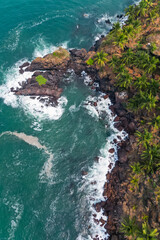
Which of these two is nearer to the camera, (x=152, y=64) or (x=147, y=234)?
(x=147, y=234)

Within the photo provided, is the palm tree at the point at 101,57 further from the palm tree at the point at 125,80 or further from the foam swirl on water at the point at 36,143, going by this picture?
the foam swirl on water at the point at 36,143

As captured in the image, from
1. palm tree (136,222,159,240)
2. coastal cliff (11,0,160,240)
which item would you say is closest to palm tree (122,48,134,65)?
coastal cliff (11,0,160,240)

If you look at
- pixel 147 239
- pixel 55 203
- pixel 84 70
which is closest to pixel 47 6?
pixel 84 70

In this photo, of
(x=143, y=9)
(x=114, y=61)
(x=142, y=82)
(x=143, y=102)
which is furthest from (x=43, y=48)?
(x=143, y=102)

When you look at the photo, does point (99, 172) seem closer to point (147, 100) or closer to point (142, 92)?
point (147, 100)

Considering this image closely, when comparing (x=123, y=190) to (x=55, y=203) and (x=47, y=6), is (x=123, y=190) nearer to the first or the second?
(x=55, y=203)

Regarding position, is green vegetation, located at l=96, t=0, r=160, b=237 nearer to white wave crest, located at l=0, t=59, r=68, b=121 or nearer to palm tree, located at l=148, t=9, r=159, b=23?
palm tree, located at l=148, t=9, r=159, b=23

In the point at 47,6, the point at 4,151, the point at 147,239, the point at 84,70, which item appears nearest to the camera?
the point at 147,239

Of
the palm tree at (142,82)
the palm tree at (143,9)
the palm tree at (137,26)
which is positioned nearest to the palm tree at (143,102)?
the palm tree at (142,82)
